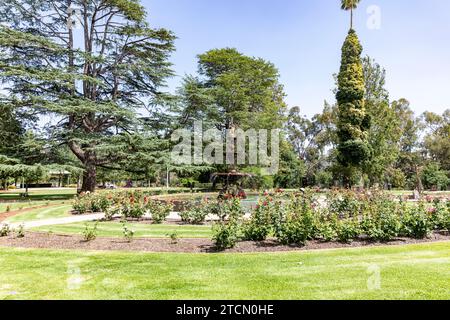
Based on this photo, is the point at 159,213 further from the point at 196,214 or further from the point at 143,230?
the point at 143,230

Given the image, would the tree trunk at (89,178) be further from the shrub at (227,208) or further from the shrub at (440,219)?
the shrub at (440,219)

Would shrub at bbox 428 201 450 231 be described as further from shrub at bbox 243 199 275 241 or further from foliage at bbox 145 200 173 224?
foliage at bbox 145 200 173 224

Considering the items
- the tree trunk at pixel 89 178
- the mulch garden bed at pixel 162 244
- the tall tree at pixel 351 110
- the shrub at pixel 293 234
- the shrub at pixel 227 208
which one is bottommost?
the mulch garden bed at pixel 162 244

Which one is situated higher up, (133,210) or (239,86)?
(239,86)

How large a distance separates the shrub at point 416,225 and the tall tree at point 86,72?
19.6 m

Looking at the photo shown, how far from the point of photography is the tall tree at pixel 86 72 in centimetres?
2323

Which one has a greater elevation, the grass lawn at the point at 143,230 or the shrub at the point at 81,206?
the shrub at the point at 81,206

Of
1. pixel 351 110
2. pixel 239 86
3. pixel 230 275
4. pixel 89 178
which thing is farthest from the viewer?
pixel 239 86

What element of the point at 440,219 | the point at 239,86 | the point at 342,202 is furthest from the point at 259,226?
Answer: the point at 239,86

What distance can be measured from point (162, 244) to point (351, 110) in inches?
1014

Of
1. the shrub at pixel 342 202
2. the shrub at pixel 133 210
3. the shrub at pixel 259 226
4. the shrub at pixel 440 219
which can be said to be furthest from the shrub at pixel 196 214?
the shrub at pixel 440 219

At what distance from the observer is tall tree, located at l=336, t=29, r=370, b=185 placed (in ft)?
94.4

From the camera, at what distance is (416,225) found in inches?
312

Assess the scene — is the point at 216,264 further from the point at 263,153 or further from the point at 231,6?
the point at 263,153
